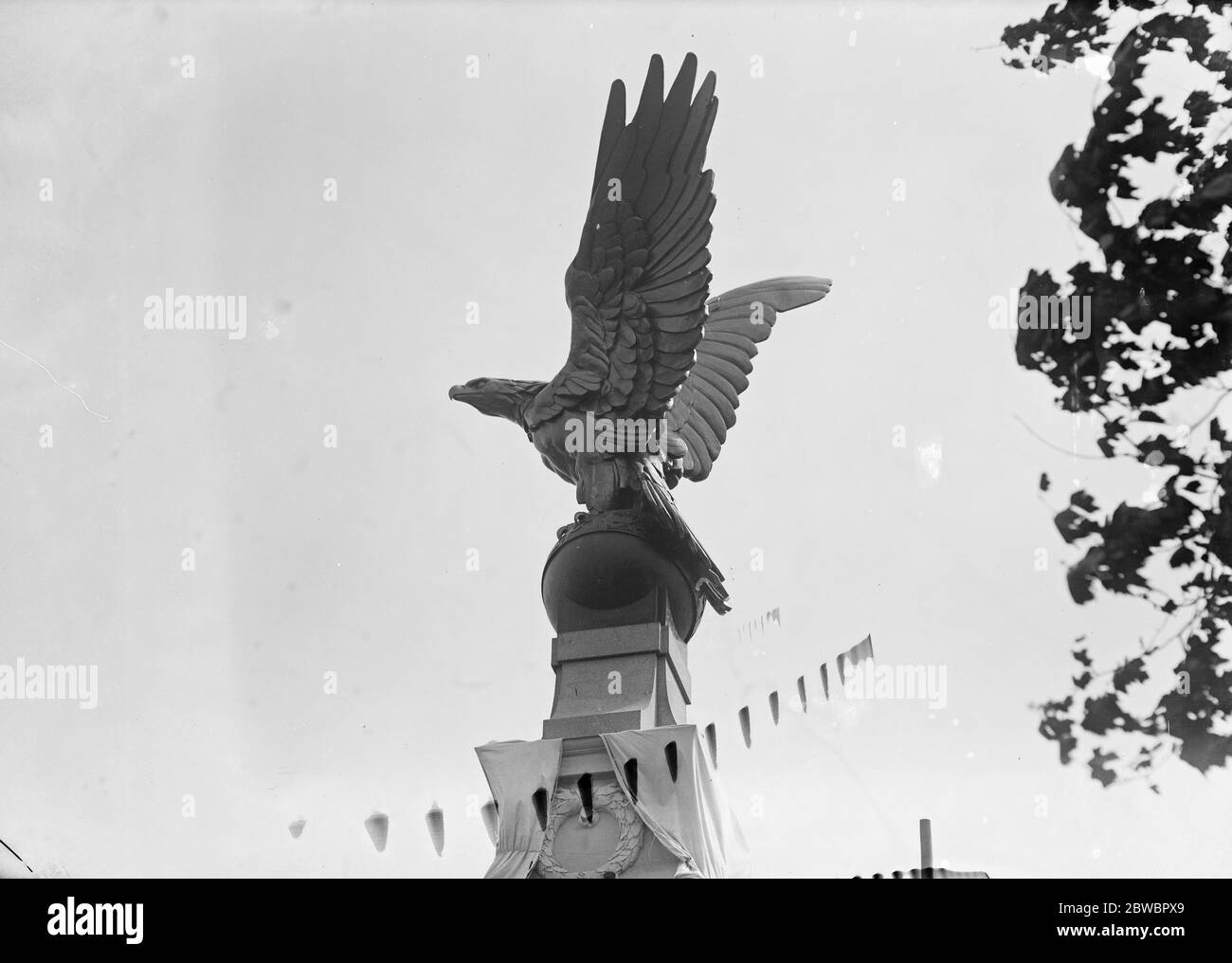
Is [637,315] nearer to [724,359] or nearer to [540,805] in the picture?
[724,359]

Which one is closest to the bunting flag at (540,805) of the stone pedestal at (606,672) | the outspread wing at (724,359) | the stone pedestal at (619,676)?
the stone pedestal at (606,672)

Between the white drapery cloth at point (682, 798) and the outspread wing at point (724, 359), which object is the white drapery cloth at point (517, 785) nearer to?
the white drapery cloth at point (682, 798)

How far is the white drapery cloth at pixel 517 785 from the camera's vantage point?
18.5 m

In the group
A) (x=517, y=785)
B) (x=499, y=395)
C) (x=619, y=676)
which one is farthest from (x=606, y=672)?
(x=499, y=395)

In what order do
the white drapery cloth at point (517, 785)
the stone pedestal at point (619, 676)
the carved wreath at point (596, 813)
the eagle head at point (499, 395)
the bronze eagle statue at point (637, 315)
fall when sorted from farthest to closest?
the eagle head at point (499, 395)
the bronze eagle statue at point (637, 315)
the stone pedestal at point (619, 676)
the white drapery cloth at point (517, 785)
the carved wreath at point (596, 813)

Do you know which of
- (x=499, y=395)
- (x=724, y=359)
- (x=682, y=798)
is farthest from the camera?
(x=724, y=359)

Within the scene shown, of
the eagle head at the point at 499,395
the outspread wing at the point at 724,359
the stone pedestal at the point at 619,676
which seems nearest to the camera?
the stone pedestal at the point at 619,676

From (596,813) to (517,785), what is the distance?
0.93 m

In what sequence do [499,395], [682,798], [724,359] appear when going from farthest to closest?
1. [724,359]
2. [499,395]
3. [682,798]

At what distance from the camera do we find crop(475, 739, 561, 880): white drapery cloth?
60.6ft

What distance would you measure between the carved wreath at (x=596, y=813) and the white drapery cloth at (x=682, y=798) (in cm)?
15

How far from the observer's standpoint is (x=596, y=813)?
1850 cm

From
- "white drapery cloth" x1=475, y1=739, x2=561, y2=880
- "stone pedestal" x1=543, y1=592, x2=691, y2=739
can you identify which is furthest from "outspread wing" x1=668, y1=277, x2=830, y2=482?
"white drapery cloth" x1=475, y1=739, x2=561, y2=880
